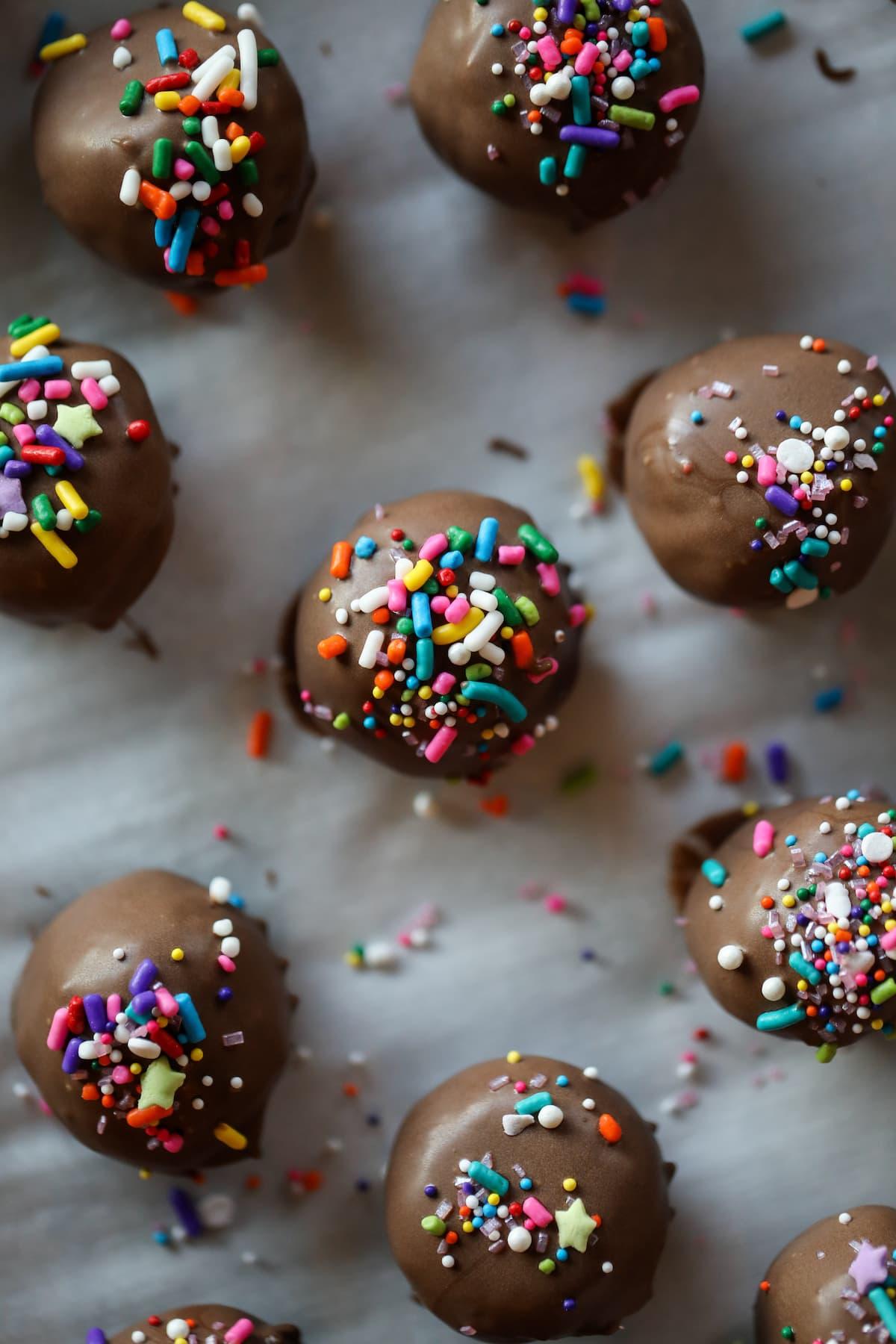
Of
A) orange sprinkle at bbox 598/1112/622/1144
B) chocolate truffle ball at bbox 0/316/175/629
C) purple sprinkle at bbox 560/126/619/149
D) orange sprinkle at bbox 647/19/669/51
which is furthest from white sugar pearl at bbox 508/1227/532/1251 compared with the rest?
orange sprinkle at bbox 647/19/669/51

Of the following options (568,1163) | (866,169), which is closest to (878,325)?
(866,169)

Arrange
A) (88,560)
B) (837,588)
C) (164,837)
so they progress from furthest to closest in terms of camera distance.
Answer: (164,837)
(837,588)
(88,560)

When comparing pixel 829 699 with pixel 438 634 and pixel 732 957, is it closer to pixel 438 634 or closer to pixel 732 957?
pixel 732 957

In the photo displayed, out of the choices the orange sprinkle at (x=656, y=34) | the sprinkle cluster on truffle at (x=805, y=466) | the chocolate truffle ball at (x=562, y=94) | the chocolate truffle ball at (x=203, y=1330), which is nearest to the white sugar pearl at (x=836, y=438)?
the sprinkle cluster on truffle at (x=805, y=466)

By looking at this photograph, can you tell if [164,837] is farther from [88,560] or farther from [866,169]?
[866,169]

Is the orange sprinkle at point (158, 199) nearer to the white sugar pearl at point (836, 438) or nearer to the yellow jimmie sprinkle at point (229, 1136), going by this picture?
the white sugar pearl at point (836, 438)

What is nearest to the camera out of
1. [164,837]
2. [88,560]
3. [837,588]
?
[88,560]

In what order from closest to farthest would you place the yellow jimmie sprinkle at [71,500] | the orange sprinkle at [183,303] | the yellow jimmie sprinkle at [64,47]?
the yellow jimmie sprinkle at [71,500], the yellow jimmie sprinkle at [64,47], the orange sprinkle at [183,303]
